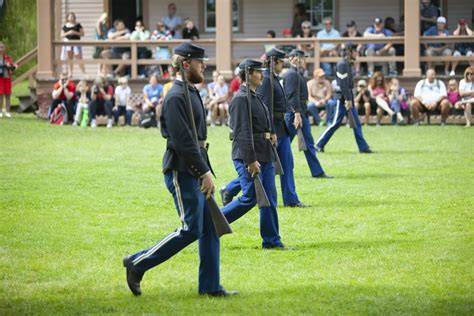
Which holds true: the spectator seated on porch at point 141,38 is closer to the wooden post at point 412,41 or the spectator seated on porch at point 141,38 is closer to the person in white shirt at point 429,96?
the wooden post at point 412,41

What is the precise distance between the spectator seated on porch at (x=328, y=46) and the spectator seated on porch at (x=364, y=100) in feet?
7.41

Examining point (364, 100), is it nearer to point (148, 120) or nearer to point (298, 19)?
point (298, 19)

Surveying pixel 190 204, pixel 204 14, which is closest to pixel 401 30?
pixel 204 14

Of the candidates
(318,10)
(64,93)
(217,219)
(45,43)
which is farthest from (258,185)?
(318,10)

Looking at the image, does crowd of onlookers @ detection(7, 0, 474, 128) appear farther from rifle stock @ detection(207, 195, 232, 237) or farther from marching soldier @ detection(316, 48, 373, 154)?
rifle stock @ detection(207, 195, 232, 237)

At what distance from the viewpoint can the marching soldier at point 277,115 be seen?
14.0 meters

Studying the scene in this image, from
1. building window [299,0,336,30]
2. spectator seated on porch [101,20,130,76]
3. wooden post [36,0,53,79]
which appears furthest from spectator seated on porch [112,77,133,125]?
building window [299,0,336,30]

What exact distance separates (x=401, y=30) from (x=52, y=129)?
439 inches

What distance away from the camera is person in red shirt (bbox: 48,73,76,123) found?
1193 inches

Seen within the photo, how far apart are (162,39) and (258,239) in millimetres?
20690

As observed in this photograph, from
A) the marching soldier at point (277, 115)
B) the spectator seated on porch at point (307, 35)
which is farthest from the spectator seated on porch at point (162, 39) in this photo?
the marching soldier at point (277, 115)

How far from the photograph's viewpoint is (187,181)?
29.8 ft

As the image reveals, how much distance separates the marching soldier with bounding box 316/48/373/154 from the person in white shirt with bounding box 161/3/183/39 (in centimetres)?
1256

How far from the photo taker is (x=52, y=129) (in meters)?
28.7
